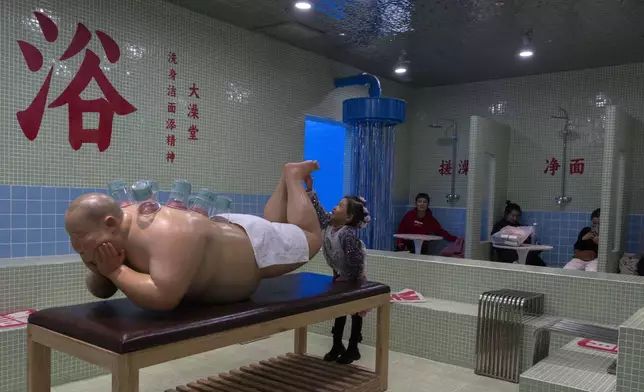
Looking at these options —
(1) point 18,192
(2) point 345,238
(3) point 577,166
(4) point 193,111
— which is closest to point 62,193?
(1) point 18,192

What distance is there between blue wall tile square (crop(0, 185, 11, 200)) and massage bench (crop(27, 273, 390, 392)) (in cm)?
198

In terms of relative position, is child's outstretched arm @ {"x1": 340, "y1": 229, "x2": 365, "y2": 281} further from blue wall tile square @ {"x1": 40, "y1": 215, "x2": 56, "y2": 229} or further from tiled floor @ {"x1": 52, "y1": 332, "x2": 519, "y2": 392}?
blue wall tile square @ {"x1": 40, "y1": 215, "x2": 56, "y2": 229}

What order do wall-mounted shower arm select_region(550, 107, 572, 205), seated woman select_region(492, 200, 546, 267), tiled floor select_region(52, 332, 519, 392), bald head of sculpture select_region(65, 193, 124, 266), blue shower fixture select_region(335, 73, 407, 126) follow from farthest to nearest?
wall-mounted shower arm select_region(550, 107, 572, 205) < seated woman select_region(492, 200, 546, 267) < blue shower fixture select_region(335, 73, 407, 126) < tiled floor select_region(52, 332, 519, 392) < bald head of sculpture select_region(65, 193, 124, 266)

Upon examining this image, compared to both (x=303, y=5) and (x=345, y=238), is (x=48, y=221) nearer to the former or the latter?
(x=345, y=238)

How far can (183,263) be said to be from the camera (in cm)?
191

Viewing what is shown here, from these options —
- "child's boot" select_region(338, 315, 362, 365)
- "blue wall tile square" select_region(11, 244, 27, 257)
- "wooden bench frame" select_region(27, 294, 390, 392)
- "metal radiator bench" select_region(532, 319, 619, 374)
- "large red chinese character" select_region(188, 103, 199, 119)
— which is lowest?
"child's boot" select_region(338, 315, 362, 365)

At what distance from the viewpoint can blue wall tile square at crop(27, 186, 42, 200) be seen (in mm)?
3760

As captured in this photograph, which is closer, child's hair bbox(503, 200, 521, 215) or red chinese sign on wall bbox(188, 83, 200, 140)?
red chinese sign on wall bbox(188, 83, 200, 140)

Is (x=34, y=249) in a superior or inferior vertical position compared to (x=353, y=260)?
inferior

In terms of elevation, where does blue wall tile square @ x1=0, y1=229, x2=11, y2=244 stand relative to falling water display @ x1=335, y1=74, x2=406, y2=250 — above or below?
below

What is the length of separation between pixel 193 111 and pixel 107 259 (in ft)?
10.0

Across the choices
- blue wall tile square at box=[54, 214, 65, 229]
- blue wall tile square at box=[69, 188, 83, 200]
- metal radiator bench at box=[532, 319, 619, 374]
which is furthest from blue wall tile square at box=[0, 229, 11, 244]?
metal radiator bench at box=[532, 319, 619, 374]

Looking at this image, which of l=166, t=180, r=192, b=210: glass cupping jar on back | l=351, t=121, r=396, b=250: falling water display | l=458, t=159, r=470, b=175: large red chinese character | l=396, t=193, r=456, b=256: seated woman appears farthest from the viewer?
l=458, t=159, r=470, b=175: large red chinese character

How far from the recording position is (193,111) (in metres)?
4.75
